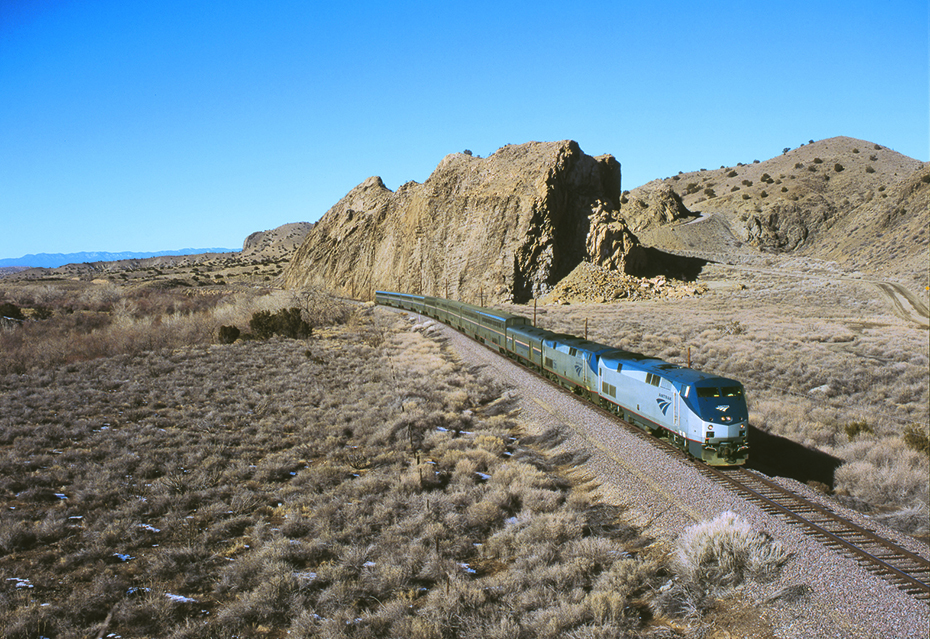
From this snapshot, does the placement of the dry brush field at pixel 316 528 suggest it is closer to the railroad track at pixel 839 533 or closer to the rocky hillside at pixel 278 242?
the railroad track at pixel 839 533

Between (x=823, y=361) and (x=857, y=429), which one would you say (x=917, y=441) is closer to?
(x=857, y=429)

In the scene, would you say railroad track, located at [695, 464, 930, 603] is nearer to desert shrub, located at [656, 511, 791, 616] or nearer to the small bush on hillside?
desert shrub, located at [656, 511, 791, 616]

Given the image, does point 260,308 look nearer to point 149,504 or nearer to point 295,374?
point 295,374

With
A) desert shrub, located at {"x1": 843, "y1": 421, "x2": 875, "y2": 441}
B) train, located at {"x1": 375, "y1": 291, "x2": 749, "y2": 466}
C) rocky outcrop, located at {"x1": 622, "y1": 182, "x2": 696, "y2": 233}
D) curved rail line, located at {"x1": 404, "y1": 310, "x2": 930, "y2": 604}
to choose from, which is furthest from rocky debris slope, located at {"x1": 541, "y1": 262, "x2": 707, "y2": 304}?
curved rail line, located at {"x1": 404, "y1": 310, "x2": 930, "y2": 604}

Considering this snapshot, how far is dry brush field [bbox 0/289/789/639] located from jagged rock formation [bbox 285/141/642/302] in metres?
38.7

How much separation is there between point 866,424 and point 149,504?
22749mm

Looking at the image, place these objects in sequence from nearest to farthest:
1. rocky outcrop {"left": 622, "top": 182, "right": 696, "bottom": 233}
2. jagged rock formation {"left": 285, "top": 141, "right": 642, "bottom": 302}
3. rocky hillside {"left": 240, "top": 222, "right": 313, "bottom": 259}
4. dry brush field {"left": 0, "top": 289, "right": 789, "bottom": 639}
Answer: dry brush field {"left": 0, "top": 289, "right": 789, "bottom": 639}, jagged rock formation {"left": 285, "top": 141, "right": 642, "bottom": 302}, rocky outcrop {"left": 622, "top": 182, "right": 696, "bottom": 233}, rocky hillside {"left": 240, "top": 222, "right": 313, "bottom": 259}

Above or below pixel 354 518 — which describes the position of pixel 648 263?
above

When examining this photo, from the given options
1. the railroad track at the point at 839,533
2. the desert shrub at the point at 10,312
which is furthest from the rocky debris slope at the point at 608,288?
the desert shrub at the point at 10,312

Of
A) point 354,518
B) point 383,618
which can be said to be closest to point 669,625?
point 383,618

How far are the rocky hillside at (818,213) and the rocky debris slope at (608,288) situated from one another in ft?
73.7

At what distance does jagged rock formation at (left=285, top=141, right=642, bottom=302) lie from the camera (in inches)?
2311

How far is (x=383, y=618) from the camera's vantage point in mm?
8289

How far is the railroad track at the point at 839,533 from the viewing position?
30.6 feet
